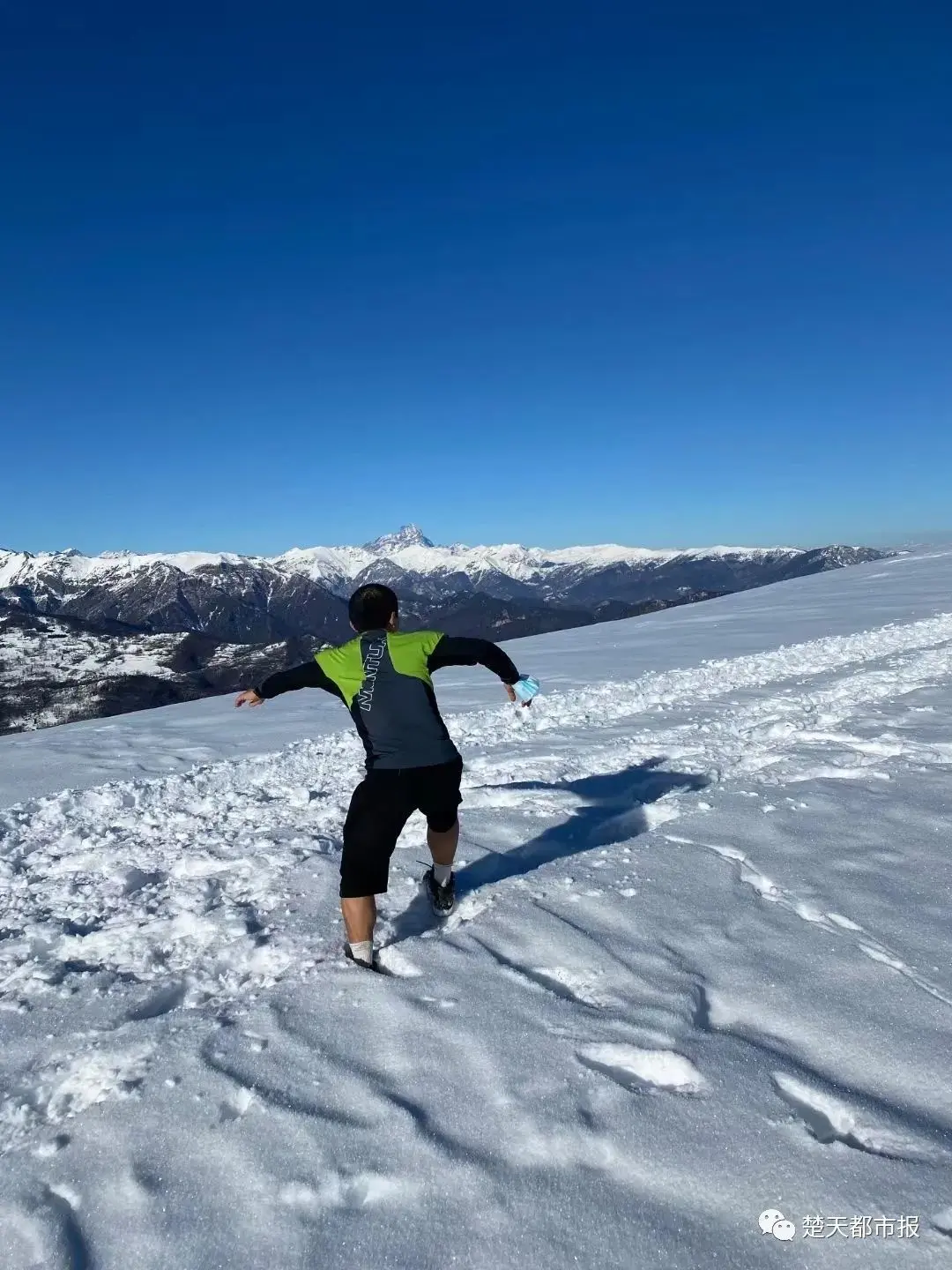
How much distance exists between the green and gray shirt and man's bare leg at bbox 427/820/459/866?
0.62 meters

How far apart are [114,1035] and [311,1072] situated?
1.21 metres

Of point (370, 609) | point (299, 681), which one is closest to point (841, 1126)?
point (370, 609)

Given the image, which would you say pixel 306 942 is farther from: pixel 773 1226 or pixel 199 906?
pixel 773 1226

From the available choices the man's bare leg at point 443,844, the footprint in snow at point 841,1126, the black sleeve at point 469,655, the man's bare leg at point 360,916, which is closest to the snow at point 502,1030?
the footprint in snow at point 841,1126

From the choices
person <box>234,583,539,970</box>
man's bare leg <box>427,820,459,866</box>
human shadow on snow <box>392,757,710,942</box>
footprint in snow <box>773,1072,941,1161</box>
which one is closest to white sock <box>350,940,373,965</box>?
person <box>234,583,539,970</box>

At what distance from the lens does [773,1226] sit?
8.98 feet

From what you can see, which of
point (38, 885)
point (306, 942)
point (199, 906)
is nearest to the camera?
point (306, 942)

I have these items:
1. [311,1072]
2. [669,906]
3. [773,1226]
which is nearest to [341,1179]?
[311,1072]

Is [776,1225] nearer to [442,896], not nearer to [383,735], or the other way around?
[442,896]

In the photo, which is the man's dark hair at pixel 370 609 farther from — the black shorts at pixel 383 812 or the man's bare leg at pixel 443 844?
the man's bare leg at pixel 443 844

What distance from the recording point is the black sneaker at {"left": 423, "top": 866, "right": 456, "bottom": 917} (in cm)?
546

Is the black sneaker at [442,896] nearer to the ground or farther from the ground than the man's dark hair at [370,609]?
nearer to the ground

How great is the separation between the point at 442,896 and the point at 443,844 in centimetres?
44

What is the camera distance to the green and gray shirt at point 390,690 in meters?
4.96
